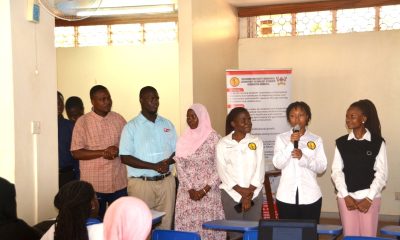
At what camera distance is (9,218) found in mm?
3119

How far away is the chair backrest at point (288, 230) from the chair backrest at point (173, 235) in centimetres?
48

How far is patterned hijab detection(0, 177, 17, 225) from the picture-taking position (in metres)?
3.06

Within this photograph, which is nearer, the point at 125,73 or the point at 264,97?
the point at 264,97

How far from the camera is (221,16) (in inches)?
309

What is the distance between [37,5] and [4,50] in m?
0.54

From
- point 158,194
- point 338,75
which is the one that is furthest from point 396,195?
point 158,194

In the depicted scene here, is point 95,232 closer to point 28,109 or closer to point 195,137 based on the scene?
point 28,109

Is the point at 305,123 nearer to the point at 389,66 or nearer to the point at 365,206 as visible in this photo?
the point at 365,206

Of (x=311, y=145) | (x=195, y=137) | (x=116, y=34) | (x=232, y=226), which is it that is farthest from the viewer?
(x=116, y=34)

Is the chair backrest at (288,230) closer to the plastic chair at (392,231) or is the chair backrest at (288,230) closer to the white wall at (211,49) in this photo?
the plastic chair at (392,231)

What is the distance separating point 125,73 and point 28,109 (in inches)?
189

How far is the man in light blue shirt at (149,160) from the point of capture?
17.1ft

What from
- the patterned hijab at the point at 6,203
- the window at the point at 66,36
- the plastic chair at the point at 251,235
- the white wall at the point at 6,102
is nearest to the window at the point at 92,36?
the window at the point at 66,36

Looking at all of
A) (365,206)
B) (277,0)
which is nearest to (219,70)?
(277,0)
